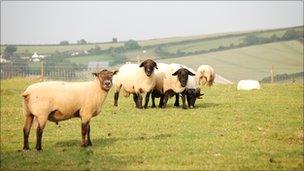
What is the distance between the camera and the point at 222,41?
12000 centimetres

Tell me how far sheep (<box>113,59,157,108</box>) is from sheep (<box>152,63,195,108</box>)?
631 mm

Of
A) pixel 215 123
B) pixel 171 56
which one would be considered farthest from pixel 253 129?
pixel 171 56

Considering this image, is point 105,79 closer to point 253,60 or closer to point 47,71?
point 47,71

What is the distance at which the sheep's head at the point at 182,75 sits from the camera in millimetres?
26000

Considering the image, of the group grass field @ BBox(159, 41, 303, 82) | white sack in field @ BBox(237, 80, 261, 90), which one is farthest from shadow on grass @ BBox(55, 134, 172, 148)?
grass field @ BBox(159, 41, 303, 82)

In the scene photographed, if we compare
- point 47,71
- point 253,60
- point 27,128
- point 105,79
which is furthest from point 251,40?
point 27,128

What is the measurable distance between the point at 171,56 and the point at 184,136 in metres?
84.1

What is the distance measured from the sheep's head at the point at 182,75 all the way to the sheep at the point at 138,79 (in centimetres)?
119

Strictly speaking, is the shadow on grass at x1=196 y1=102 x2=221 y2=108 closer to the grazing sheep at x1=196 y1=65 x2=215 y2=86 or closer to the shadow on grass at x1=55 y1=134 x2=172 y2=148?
the shadow on grass at x1=55 y1=134 x2=172 y2=148

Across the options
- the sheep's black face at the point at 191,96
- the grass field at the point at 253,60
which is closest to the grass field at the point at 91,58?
the grass field at the point at 253,60

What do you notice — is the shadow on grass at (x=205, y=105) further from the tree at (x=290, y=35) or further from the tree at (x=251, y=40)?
the tree at (x=290, y=35)

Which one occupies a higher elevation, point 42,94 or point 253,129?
point 42,94

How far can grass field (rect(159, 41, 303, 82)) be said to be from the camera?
265ft

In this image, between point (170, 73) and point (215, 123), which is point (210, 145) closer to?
point (215, 123)
